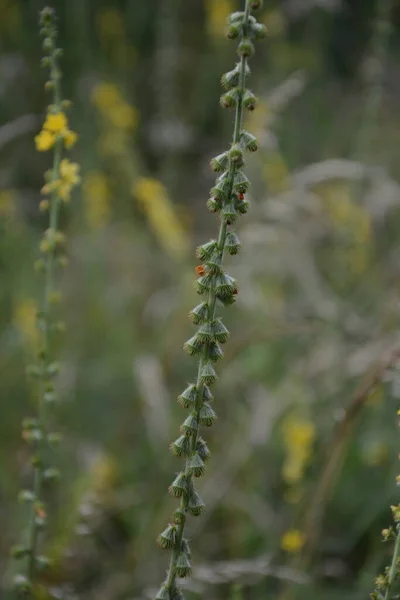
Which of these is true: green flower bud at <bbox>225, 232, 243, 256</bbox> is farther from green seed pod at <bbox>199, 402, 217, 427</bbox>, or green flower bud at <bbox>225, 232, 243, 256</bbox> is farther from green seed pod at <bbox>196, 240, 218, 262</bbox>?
green seed pod at <bbox>199, 402, 217, 427</bbox>

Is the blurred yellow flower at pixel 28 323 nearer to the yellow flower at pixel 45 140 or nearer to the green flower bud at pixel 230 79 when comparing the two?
the yellow flower at pixel 45 140

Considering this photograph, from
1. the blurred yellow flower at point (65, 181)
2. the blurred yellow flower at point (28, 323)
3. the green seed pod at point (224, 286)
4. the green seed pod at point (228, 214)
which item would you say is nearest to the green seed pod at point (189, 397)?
the green seed pod at point (224, 286)

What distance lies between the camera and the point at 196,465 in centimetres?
160

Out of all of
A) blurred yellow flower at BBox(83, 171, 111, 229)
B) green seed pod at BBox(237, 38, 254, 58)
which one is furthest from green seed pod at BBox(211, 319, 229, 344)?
blurred yellow flower at BBox(83, 171, 111, 229)

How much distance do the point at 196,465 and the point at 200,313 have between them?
13.7 inches

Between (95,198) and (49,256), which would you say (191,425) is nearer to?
(49,256)

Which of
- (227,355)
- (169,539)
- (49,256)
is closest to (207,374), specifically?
(169,539)

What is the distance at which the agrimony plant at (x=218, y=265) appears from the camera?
1485 mm

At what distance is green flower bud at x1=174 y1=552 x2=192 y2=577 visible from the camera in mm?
1665

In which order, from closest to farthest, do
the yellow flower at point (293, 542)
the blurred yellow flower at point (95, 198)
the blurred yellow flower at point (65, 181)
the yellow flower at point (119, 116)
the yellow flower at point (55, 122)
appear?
the yellow flower at point (55, 122), the blurred yellow flower at point (65, 181), the yellow flower at point (293, 542), the yellow flower at point (119, 116), the blurred yellow flower at point (95, 198)

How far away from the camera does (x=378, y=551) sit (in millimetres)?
3191

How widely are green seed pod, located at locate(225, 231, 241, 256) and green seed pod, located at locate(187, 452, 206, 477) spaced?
0.48 metres

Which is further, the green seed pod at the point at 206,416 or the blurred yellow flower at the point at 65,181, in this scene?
the blurred yellow flower at the point at 65,181

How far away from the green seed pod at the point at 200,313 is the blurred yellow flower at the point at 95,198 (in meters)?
3.70
